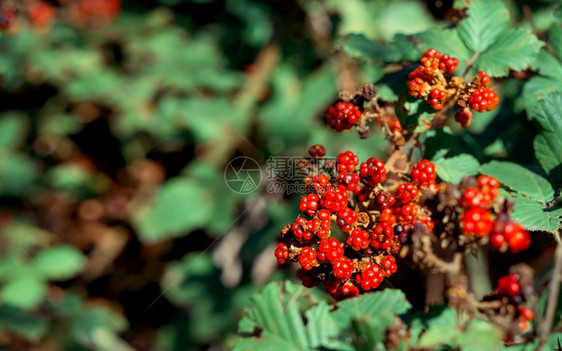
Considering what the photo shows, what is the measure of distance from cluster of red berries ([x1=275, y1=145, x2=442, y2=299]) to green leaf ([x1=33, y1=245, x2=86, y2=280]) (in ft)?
8.32

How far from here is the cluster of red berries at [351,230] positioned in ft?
3.85

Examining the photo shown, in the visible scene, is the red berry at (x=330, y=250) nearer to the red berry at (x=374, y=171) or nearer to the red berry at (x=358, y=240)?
the red berry at (x=358, y=240)

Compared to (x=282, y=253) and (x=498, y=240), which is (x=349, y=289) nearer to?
(x=282, y=253)

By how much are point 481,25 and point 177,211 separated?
2.12 metres

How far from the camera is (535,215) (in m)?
1.34

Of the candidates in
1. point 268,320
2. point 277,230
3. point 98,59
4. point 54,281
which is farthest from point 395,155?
point 54,281

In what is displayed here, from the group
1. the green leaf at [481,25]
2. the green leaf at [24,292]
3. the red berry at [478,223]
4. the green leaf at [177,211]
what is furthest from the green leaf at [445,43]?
the green leaf at [24,292]

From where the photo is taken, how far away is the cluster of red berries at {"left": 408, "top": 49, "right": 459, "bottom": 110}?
1.32 meters

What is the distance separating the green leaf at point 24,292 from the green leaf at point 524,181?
102 inches

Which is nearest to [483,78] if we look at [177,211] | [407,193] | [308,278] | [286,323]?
[407,193]

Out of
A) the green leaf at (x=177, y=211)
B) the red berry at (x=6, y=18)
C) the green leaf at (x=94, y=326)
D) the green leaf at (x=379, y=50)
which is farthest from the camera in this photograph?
the green leaf at (x=177, y=211)

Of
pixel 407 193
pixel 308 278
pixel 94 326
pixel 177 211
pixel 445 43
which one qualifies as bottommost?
pixel 94 326

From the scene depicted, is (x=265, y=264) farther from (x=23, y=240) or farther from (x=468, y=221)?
(x=468, y=221)

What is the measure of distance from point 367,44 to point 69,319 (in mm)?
2302
